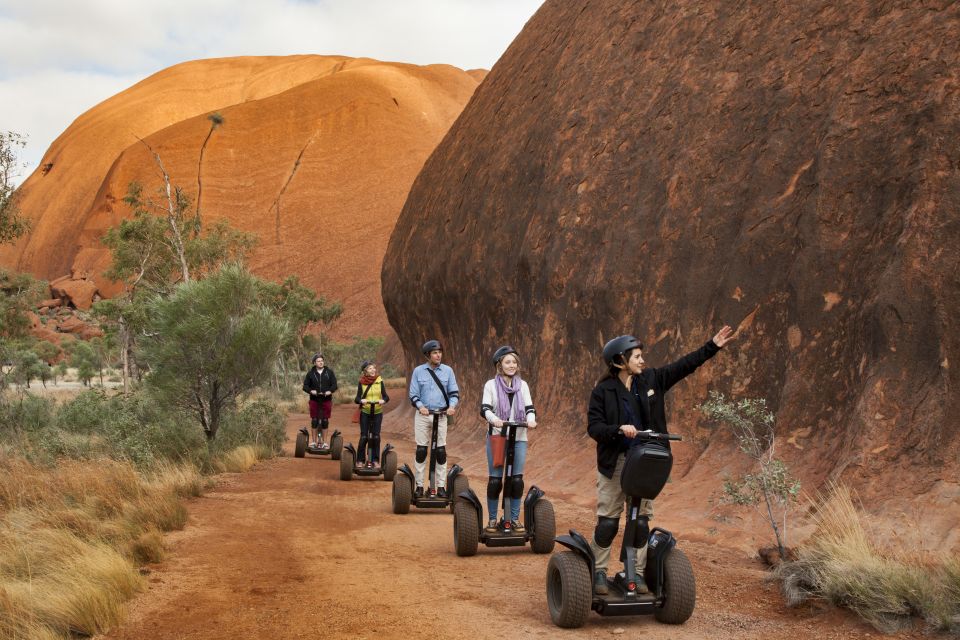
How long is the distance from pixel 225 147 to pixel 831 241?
240 feet

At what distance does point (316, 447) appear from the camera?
17.9 m

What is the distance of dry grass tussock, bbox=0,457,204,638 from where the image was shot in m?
5.77

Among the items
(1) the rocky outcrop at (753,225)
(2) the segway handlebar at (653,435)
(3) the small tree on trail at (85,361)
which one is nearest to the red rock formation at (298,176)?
(3) the small tree on trail at (85,361)

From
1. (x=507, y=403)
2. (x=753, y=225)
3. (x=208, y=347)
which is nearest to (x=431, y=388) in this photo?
(x=507, y=403)

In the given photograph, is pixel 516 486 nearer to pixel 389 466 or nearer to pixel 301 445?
pixel 389 466

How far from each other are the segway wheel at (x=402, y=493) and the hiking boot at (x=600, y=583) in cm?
514

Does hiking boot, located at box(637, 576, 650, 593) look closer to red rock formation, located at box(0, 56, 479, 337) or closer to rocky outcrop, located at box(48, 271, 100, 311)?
red rock formation, located at box(0, 56, 479, 337)

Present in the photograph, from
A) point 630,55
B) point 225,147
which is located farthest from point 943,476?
point 225,147

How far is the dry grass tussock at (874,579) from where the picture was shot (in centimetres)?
538

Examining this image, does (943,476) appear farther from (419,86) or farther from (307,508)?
(419,86)

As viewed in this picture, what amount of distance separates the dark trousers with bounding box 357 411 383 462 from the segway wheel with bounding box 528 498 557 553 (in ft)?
18.8

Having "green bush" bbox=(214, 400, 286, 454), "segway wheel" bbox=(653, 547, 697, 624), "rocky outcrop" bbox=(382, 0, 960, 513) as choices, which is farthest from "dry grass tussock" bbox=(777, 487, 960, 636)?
"green bush" bbox=(214, 400, 286, 454)

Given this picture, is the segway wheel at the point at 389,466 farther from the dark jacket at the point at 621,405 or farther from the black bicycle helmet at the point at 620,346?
the black bicycle helmet at the point at 620,346

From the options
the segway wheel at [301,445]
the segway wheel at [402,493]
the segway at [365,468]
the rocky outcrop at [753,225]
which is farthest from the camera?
the segway wheel at [301,445]
